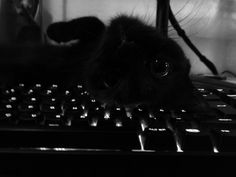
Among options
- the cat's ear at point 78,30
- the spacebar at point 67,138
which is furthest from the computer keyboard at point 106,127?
the cat's ear at point 78,30

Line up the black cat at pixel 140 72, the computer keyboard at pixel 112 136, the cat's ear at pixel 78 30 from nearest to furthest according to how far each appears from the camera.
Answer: the computer keyboard at pixel 112 136, the black cat at pixel 140 72, the cat's ear at pixel 78 30

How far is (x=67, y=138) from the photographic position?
1.13ft

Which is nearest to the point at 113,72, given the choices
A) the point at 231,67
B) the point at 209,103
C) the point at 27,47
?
the point at 209,103

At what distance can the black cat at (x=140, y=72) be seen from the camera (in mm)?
494

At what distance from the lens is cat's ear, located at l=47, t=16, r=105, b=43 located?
640 mm

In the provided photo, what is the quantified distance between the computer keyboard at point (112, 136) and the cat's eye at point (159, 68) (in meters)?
0.09

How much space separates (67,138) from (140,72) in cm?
19

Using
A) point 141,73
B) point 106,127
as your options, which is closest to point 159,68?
point 141,73

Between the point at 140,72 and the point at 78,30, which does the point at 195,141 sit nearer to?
the point at 140,72

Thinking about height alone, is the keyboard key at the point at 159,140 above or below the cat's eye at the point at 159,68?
below

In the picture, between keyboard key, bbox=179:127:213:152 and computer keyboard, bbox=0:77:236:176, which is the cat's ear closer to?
computer keyboard, bbox=0:77:236:176

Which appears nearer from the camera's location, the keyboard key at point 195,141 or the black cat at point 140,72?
the keyboard key at point 195,141

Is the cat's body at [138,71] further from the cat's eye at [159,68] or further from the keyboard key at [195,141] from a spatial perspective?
the keyboard key at [195,141]

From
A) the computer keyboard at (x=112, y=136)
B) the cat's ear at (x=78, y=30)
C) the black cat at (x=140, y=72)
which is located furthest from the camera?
the cat's ear at (x=78, y=30)
